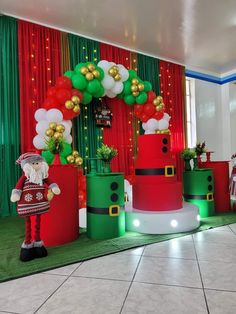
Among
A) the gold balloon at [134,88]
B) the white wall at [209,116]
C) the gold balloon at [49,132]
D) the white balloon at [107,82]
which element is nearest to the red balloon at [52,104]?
the gold balloon at [49,132]

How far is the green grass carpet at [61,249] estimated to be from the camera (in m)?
1.86

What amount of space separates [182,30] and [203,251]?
3.84 metres

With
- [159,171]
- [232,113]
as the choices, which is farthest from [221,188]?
[232,113]

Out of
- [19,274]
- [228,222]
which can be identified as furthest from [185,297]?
[228,222]

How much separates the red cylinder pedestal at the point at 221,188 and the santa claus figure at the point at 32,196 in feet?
8.40

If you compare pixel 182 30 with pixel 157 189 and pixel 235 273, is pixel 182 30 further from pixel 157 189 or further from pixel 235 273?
pixel 235 273

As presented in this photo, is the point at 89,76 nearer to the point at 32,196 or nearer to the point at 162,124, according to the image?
the point at 162,124

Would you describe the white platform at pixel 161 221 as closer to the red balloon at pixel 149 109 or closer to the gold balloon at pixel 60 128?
the gold balloon at pixel 60 128

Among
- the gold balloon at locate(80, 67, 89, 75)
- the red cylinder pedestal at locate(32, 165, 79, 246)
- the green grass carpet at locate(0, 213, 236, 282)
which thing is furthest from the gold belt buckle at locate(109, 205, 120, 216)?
the gold balloon at locate(80, 67, 89, 75)

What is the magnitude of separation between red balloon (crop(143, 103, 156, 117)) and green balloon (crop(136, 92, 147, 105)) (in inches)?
4.0

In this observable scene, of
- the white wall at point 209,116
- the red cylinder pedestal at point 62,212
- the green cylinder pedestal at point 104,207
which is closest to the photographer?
the red cylinder pedestal at point 62,212

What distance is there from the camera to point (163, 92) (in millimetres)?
5496

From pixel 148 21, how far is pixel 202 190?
2792 millimetres

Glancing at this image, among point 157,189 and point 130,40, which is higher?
point 130,40
